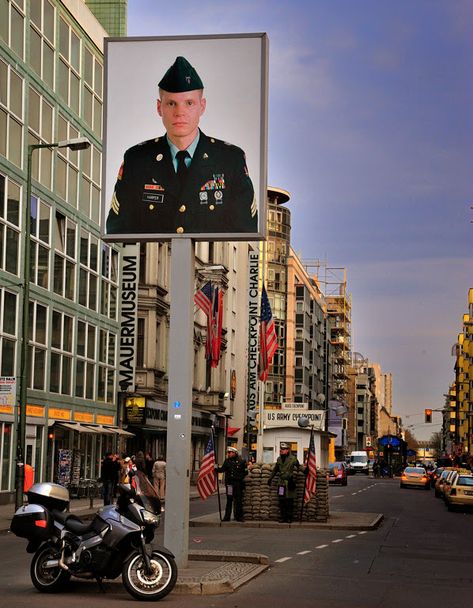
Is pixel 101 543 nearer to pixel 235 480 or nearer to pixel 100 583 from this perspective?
pixel 100 583

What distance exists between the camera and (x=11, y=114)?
40.7 meters

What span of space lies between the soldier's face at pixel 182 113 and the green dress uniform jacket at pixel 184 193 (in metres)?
0.21

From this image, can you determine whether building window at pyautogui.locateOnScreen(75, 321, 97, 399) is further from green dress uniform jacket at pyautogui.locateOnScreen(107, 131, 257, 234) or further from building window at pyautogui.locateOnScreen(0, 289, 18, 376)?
green dress uniform jacket at pyautogui.locateOnScreen(107, 131, 257, 234)

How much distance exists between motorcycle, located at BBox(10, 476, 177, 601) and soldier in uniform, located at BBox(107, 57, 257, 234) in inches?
179

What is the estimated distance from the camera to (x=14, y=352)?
41.2m

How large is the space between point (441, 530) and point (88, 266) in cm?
2423

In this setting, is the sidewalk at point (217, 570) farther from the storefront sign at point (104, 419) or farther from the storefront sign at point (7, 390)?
the storefront sign at point (104, 419)

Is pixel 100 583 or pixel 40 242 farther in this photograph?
pixel 40 242

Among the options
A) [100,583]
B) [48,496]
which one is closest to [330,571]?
[100,583]

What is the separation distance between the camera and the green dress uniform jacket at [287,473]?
30.0m

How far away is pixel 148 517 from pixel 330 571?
5.08 m

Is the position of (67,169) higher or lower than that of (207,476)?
higher

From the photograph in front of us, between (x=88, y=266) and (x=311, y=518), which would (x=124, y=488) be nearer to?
(x=311, y=518)

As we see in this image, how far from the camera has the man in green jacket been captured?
98.5ft
